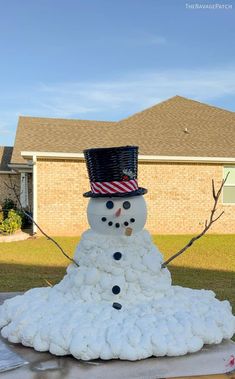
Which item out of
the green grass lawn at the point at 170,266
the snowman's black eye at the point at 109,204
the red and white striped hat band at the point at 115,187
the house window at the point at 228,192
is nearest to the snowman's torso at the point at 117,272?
the snowman's black eye at the point at 109,204

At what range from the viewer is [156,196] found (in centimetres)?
1692

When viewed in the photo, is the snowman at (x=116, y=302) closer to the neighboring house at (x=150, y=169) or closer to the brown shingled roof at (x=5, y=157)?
the neighboring house at (x=150, y=169)

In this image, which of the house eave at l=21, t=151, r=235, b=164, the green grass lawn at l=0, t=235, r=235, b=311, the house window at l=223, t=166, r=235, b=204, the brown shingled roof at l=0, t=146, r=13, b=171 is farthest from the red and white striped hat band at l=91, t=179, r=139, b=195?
the brown shingled roof at l=0, t=146, r=13, b=171

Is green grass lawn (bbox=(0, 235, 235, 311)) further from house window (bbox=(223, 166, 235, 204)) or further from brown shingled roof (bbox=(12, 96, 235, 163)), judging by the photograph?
brown shingled roof (bbox=(12, 96, 235, 163))

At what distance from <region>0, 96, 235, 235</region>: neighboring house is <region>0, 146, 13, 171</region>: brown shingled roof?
14.2 ft

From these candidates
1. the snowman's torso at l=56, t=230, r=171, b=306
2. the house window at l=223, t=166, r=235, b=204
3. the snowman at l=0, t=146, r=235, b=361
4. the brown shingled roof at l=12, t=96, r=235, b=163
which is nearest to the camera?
the snowman at l=0, t=146, r=235, b=361

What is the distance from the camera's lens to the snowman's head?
450 cm

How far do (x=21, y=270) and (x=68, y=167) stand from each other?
252 inches

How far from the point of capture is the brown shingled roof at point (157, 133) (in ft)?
56.9

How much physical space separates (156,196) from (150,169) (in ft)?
3.03

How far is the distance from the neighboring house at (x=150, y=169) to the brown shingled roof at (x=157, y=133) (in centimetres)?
3

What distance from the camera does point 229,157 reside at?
Answer: 56.9ft

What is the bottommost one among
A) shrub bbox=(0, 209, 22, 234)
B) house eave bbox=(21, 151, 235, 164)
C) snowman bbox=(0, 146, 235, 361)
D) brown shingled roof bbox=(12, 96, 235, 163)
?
shrub bbox=(0, 209, 22, 234)

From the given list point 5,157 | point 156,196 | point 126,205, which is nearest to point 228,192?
point 156,196
